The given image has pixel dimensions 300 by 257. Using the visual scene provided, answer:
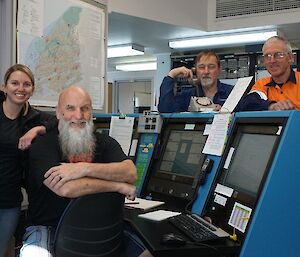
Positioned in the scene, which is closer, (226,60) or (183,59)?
(226,60)

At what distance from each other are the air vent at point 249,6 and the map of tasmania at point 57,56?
8.00 ft

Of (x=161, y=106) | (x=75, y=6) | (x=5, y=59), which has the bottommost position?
(x=161, y=106)

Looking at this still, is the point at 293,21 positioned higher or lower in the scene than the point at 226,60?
higher

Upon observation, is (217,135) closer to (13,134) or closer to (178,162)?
(178,162)

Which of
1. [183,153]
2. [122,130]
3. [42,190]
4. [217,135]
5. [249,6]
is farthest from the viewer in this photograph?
[249,6]

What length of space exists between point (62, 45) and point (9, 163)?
3.71 feet

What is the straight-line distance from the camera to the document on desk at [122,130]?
8.61 feet

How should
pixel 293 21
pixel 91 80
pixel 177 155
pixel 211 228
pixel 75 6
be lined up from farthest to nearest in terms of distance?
1. pixel 293 21
2. pixel 91 80
3. pixel 75 6
4. pixel 177 155
5. pixel 211 228

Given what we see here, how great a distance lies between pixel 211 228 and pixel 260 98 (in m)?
0.80

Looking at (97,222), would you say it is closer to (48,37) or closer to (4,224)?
(4,224)

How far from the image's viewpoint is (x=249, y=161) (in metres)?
1.76

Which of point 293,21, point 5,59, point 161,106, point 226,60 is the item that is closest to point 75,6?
point 5,59

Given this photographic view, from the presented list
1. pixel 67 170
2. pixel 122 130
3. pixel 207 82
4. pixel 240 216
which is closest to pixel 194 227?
pixel 240 216

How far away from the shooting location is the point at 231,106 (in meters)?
2.03
